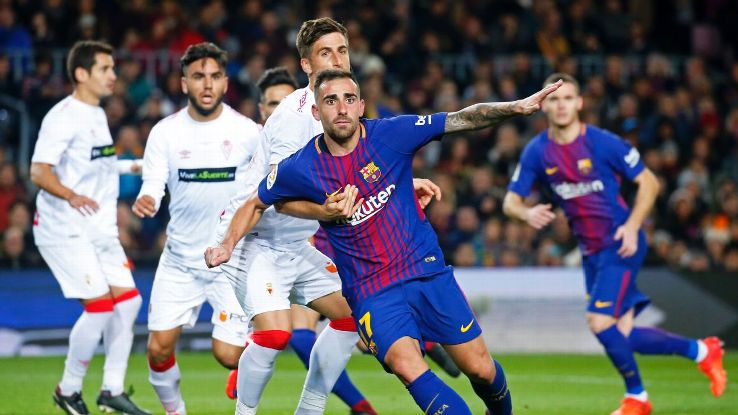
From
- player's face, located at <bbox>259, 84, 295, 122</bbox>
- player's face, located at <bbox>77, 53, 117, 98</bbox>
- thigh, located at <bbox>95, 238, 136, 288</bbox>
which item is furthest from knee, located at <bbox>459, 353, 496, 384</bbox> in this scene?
player's face, located at <bbox>77, 53, 117, 98</bbox>

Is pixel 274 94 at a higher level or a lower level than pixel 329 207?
higher

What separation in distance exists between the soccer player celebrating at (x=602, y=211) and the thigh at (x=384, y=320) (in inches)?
121

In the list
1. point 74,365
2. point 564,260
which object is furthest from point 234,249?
point 564,260

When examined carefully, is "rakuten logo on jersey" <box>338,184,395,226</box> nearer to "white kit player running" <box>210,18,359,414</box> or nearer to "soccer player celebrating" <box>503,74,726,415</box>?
"white kit player running" <box>210,18,359,414</box>

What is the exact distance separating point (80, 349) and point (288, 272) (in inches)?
93.0

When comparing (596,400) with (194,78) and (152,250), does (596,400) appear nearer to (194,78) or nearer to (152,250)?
(194,78)

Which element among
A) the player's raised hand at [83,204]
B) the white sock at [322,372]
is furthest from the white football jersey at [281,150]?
the player's raised hand at [83,204]

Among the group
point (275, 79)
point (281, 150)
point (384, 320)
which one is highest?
point (275, 79)

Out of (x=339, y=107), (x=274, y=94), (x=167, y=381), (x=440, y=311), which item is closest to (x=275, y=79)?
(x=274, y=94)

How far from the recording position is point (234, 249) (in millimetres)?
7652

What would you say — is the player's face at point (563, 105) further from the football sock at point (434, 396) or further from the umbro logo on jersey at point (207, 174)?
the football sock at point (434, 396)

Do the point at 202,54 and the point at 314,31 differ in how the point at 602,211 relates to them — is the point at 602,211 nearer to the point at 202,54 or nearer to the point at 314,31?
the point at 314,31

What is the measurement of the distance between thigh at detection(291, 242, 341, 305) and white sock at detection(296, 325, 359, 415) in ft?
1.17

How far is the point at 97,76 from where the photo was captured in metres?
9.67
